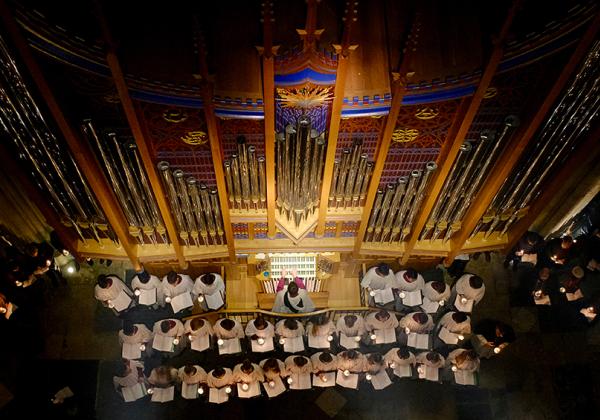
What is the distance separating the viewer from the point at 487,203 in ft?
28.2

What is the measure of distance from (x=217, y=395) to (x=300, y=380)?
1.34 m

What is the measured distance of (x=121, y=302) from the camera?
9.98m

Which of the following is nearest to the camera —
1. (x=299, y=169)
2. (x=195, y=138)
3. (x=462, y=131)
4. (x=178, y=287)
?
(x=462, y=131)

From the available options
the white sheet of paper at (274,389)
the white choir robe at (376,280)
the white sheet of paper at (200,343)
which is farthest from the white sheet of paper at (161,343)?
the white choir robe at (376,280)

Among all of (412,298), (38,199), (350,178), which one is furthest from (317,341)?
(38,199)

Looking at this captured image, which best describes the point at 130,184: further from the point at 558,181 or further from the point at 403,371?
the point at 558,181

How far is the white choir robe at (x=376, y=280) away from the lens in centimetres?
999

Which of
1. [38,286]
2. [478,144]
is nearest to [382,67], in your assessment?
Answer: [478,144]

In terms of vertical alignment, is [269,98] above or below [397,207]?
above

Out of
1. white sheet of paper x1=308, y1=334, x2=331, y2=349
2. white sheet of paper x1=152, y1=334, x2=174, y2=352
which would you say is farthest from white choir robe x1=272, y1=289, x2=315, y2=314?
white sheet of paper x1=152, y1=334, x2=174, y2=352

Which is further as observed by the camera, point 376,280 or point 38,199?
point 376,280

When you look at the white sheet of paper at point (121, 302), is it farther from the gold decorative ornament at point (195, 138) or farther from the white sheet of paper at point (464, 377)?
the white sheet of paper at point (464, 377)

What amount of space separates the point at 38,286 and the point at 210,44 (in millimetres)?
6060

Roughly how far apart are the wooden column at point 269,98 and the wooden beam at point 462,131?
2.16m
